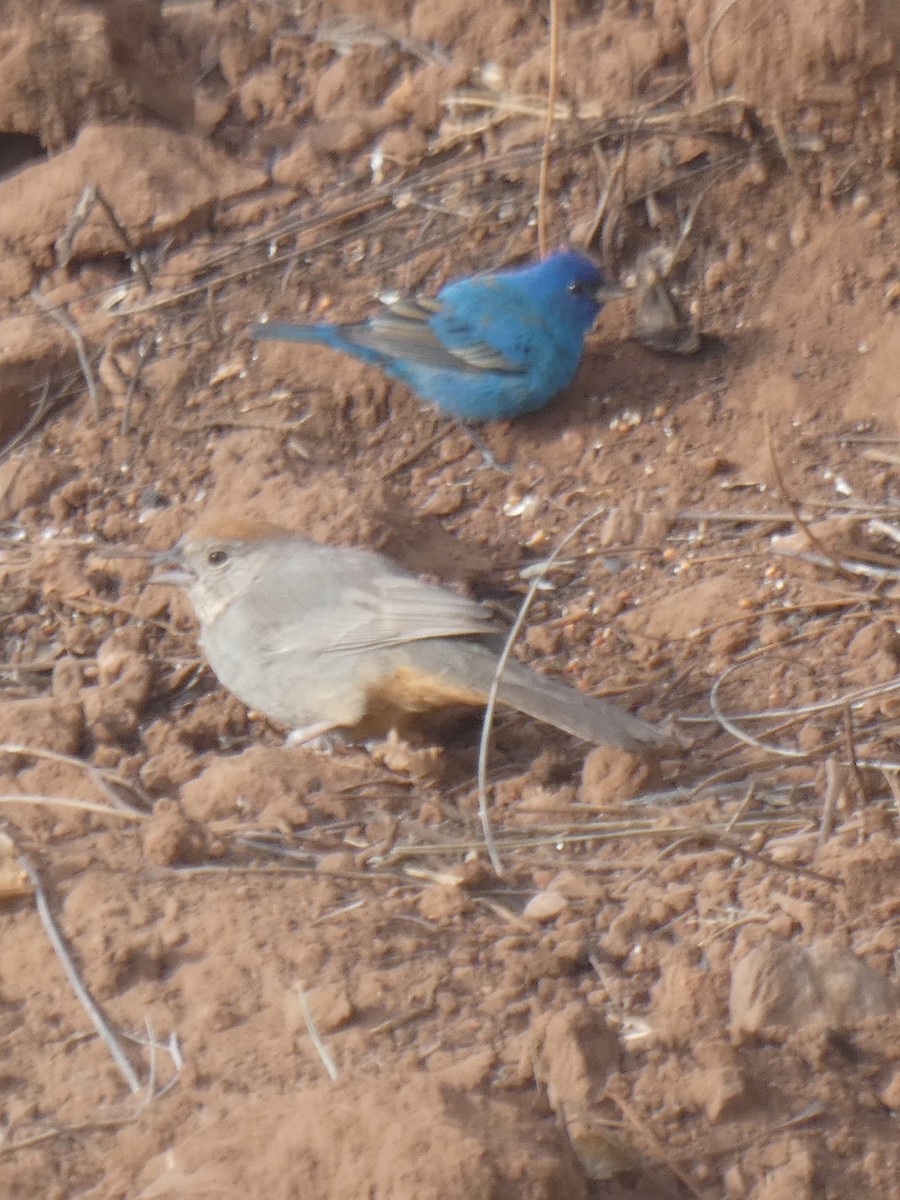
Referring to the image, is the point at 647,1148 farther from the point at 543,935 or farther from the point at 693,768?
the point at 693,768

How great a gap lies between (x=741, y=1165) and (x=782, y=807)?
1.31m

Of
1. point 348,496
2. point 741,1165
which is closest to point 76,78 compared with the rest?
point 348,496

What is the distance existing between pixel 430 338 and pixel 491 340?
274 millimetres

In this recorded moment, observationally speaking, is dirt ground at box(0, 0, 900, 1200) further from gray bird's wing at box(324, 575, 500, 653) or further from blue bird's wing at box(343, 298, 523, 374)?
gray bird's wing at box(324, 575, 500, 653)

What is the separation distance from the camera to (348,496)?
5.90 m

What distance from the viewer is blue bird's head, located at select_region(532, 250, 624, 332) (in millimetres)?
6766

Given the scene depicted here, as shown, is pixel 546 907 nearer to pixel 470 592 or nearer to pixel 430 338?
pixel 470 592

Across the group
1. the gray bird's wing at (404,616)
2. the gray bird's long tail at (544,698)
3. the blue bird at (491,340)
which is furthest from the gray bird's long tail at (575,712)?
the blue bird at (491,340)

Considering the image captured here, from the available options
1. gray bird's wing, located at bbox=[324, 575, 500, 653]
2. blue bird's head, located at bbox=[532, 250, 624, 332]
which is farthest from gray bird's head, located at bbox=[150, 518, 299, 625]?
blue bird's head, located at bbox=[532, 250, 624, 332]

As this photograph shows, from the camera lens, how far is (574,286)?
6773 millimetres

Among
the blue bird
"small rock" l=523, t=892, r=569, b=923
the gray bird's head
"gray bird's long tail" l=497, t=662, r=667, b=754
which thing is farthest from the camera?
the blue bird

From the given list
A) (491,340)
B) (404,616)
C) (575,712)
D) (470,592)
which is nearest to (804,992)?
(575,712)

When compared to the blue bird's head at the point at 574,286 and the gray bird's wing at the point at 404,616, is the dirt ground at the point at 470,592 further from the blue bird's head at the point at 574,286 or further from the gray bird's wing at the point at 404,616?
the gray bird's wing at the point at 404,616

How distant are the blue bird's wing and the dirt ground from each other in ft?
0.73
